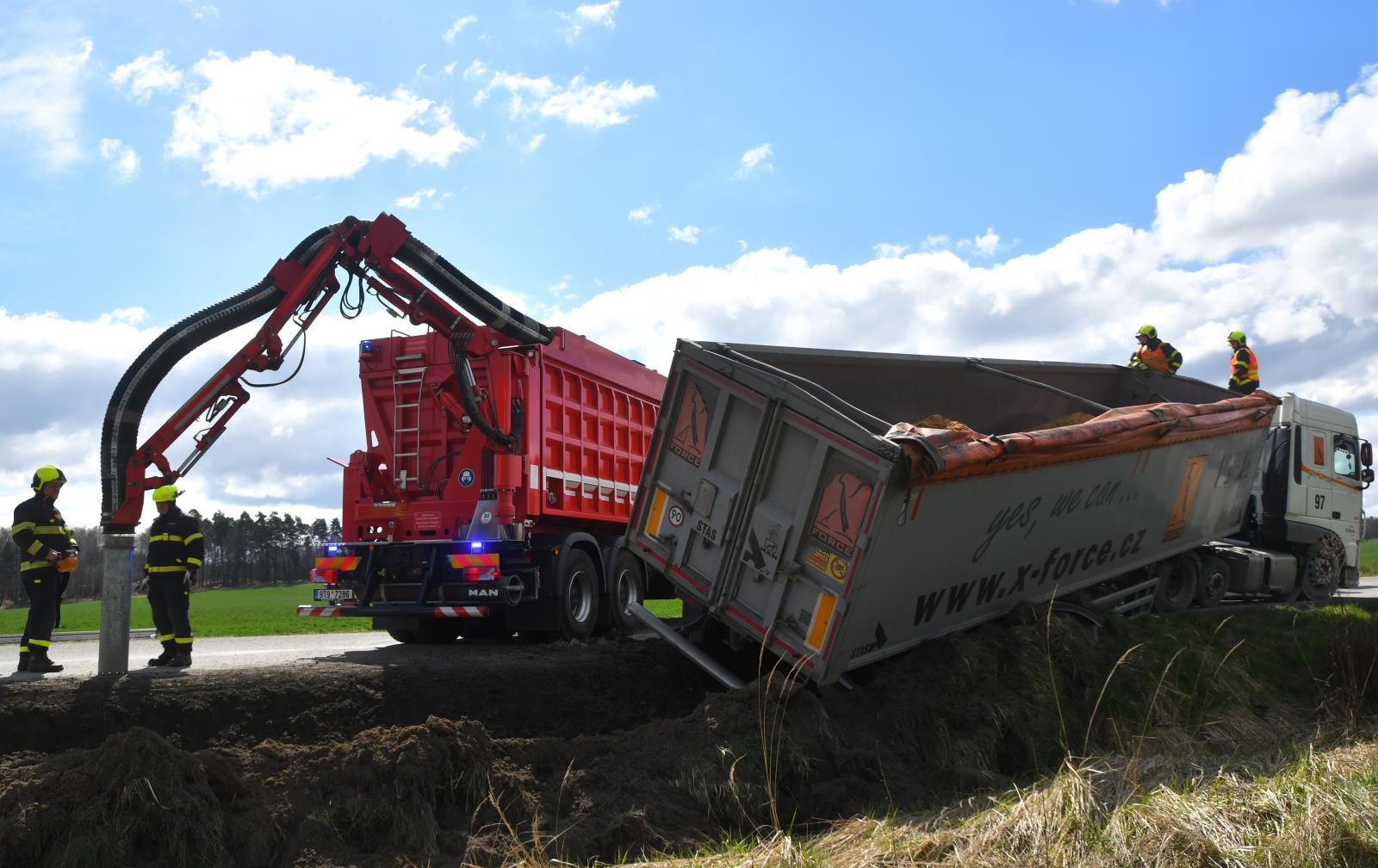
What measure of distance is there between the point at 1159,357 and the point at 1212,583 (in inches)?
102

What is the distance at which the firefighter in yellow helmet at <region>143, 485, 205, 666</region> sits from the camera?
8633 mm

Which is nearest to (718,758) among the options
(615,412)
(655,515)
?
(655,515)

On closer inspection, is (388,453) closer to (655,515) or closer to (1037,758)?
(655,515)

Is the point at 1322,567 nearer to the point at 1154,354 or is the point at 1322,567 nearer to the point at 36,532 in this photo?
the point at 1154,354

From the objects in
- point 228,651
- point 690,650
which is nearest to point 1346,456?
point 690,650

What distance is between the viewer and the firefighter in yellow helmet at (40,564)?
28.4 feet

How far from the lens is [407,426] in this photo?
10672 mm

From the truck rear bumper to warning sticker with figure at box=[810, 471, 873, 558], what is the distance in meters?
4.52

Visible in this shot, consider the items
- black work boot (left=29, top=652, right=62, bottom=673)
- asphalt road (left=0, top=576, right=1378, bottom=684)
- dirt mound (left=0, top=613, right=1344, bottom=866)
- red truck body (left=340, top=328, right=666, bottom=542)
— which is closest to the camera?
dirt mound (left=0, top=613, right=1344, bottom=866)

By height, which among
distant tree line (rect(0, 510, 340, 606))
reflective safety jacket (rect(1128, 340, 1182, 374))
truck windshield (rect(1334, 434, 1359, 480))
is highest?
reflective safety jacket (rect(1128, 340, 1182, 374))

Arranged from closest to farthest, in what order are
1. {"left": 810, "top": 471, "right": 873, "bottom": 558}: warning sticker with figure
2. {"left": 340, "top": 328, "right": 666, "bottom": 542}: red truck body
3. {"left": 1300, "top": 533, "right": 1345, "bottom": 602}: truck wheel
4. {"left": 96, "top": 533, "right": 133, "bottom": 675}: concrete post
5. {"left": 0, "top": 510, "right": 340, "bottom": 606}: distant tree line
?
{"left": 810, "top": 471, "right": 873, "bottom": 558}: warning sticker with figure → {"left": 96, "top": 533, "right": 133, "bottom": 675}: concrete post → {"left": 340, "top": 328, "right": 666, "bottom": 542}: red truck body → {"left": 1300, "top": 533, "right": 1345, "bottom": 602}: truck wheel → {"left": 0, "top": 510, "right": 340, "bottom": 606}: distant tree line

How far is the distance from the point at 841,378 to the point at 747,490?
1.87 meters

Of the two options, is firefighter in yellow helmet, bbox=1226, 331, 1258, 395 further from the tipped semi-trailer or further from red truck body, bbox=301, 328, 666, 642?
red truck body, bbox=301, 328, 666, 642

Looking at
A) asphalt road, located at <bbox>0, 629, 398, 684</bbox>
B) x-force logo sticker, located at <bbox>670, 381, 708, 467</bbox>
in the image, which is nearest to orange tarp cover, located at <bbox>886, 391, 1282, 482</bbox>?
x-force logo sticker, located at <bbox>670, 381, 708, 467</bbox>
